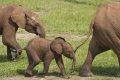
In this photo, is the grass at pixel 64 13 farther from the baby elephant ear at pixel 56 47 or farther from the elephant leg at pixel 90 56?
the baby elephant ear at pixel 56 47

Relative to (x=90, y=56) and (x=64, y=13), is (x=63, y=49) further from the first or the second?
(x=64, y=13)

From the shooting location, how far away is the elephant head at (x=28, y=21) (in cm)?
1220

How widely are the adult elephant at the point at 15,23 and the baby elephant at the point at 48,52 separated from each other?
158 cm

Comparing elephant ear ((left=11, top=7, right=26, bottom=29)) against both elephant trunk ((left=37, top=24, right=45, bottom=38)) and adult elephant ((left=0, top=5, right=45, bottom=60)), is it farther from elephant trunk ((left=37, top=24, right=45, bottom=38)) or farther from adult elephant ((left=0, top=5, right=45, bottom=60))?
elephant trunk ((left=37, top=24, right=45, bottom=38))

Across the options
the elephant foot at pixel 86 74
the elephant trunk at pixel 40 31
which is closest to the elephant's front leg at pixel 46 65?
the elephant foot at pixel 86 74

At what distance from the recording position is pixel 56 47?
10320 mm

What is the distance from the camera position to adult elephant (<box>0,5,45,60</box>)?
12.2 m

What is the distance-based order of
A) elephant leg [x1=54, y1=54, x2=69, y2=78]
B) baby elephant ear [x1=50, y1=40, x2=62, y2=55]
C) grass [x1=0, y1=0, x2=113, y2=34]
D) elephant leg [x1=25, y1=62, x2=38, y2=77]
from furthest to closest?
1. grass [x1=0, y1=0, x2=113, y2=34]
2. elephant leg [x1=25, y1=62, x2=38, y2=77]
3. elephant leg [x1=54, y1=54, x2=69, y2=78]
4. baby elephant ear [x1=50, y1=40, x2=62, y2=55]

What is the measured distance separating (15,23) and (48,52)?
217 cm

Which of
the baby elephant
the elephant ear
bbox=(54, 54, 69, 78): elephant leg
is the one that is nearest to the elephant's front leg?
the baby elephant

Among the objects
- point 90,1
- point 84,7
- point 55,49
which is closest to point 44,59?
point 55,49

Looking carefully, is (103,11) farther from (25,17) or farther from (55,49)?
(25,17)

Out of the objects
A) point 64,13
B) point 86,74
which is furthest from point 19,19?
point 64,13

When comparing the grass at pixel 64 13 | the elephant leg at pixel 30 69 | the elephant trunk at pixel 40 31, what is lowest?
the grass at pixel 64 13
